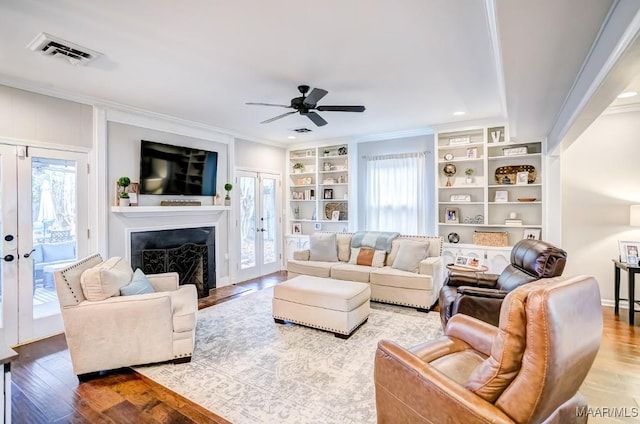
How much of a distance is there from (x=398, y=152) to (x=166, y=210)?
400 centimetres

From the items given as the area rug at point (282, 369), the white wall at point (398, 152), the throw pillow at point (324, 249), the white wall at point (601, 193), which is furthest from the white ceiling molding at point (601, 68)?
the throw pillow at point (324, 249)

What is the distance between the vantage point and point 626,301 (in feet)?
13.5

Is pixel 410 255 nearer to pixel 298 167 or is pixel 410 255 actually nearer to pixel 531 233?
pixel 531 233

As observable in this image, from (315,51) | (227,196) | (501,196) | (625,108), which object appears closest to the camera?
(315,51)

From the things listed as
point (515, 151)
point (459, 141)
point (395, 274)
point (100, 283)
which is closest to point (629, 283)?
point (515, 151)

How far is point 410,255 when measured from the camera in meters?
4.38

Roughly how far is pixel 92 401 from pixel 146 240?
7.96 ft

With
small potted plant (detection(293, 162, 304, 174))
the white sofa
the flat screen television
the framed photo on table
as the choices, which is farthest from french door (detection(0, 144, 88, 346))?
the framed photo on table

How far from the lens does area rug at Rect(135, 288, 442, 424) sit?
217 cm

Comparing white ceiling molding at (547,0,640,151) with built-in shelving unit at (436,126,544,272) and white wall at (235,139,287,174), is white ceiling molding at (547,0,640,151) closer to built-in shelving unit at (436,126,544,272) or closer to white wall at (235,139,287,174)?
built-in shelving unit at (436,126,544,272)

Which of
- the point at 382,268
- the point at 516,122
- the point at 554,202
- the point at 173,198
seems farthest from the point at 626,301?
the point at 173,198

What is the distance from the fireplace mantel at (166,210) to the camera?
4.11 meters

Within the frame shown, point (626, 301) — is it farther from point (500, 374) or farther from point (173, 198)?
point (173, 198)

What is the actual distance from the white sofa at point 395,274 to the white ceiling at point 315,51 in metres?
1.97
